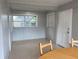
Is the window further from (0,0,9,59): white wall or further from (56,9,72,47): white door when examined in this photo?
(0,0,9,59): white wall

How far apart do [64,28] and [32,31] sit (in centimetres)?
310

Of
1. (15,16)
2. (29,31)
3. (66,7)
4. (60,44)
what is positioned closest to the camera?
(66,7)

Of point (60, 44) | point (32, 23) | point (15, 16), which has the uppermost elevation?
point (15, 16)

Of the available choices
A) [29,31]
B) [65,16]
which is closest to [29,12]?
[29,31]

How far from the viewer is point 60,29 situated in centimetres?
554

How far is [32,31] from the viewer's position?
765 centimetres

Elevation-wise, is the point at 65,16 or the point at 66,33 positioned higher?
the point at 65,16

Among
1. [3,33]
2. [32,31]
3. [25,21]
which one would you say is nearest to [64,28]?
[32,31]

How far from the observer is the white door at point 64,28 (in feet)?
15.4

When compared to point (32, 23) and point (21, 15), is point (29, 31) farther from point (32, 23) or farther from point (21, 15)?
point (21, 15)

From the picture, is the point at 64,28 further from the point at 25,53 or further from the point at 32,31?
the point at 32,31

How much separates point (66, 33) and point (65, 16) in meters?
0.85

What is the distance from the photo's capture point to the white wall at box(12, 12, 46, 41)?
725 centimetres

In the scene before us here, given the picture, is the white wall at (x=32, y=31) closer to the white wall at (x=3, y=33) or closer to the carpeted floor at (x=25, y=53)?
the carpeted floor at (x=25, y=53)
